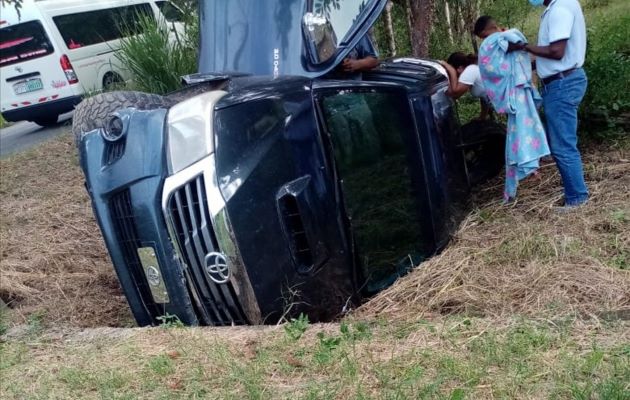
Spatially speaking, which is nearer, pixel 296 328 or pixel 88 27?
pixel 296 328

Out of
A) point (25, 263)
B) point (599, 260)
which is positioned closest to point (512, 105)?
point (599, 260)

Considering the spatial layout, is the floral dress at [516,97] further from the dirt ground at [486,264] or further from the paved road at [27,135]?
the paved road at [27,135]

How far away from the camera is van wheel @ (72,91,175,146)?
404 cm

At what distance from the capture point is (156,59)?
8.12m

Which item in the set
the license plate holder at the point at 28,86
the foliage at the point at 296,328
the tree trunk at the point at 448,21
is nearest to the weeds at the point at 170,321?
the foliage at the point at 296,328

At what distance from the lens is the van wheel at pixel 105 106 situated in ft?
13.3

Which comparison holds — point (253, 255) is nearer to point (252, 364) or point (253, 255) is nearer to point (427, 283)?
point (252, 364)

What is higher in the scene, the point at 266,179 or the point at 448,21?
the point at 448,21

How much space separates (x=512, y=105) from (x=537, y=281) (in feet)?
5.02

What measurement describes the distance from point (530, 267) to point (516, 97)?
4.65ft

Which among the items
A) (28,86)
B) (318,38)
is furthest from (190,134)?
(28,86)

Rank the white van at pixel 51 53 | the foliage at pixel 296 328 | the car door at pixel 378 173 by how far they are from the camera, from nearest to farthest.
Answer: the foliage at pixel 296 328
the car door at pixel 378 173
the white van at pixel 51 53

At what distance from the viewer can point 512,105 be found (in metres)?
4.94

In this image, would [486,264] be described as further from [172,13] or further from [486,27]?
[172,13]
